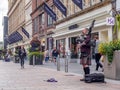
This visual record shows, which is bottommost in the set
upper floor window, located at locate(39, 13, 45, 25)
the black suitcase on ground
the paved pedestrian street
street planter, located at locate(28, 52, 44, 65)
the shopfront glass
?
the paved pedestrian street

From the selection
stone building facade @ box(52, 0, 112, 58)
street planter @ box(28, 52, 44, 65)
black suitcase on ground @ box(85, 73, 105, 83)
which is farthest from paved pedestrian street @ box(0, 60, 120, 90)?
street planter @ box(28, 52, 44, 65)

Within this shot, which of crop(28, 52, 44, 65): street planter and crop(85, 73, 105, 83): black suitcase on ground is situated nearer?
crop(85, 73, 105, 83): black suitcase on ground

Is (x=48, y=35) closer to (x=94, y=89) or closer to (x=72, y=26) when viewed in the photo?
(x=72, y=26)

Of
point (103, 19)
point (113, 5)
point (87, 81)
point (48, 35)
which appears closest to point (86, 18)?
point (103, 19)

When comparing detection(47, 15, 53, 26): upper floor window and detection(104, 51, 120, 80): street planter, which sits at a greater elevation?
detection(47, 15, 53, 26): upper floor window

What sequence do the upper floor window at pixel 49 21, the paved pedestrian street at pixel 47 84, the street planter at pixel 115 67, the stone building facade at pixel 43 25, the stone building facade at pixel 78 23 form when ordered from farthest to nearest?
the stone building facade at pixel 43 25 → the upper floor window at pixel 49 21 → the stone building facade at pixel 78 23 → the street planter at pixel 115 67 → the paved pedestrian street at pixel 47 84

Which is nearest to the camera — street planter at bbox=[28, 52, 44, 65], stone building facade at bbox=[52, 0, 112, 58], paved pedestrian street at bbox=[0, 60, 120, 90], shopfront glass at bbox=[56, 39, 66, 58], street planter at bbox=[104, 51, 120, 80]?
paved pedestrian street at bbox=[0, 60, 120, 90]

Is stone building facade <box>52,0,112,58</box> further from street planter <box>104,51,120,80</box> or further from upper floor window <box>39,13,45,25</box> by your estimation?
street planter <box>104,51,120,80</box>

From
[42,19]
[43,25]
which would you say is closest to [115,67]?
[43,25]

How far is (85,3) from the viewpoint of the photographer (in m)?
33.4

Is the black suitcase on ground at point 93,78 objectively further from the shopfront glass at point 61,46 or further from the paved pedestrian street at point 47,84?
the shopfront glass at point 61,46

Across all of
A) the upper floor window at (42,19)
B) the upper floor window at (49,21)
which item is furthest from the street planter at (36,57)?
the upper floor window at (42,19)

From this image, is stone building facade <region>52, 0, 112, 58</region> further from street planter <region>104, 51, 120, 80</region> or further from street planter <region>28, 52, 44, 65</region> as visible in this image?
street planter <region>104, 51, 120, 80</region>

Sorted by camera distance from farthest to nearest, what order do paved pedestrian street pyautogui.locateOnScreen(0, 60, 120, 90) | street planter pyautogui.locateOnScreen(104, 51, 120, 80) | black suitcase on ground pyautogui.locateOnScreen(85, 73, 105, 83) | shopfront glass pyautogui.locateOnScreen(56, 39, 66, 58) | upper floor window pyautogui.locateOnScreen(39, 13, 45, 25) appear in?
upper floor window pyautogui.locateOnScreen(39, 13, 45, 25) → shopfront glass pyautogui.locateOnScreen(56, 39, 66, 58) → street planter pyautogui.locateOnScreen(104, 51, 120, 80) → black suitcase on ground pyautogui.locateOnScreen(85, 73, 105, 83) → paved pedestrian street pyautogui.locateOnScreen(0, 60, 120, 90)
